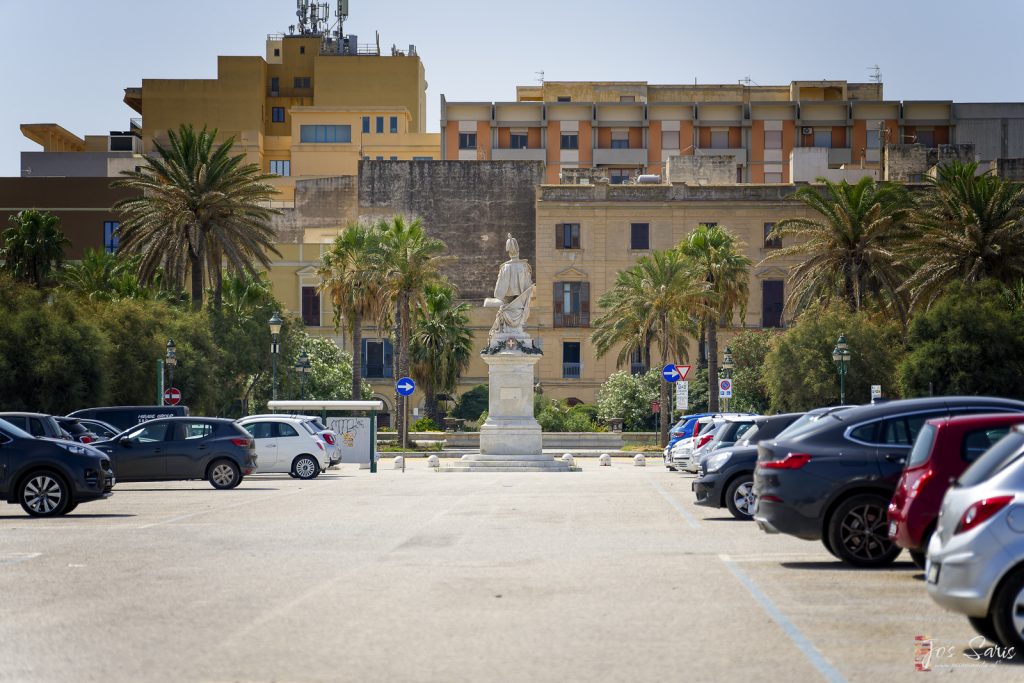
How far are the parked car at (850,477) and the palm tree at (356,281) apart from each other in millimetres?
54213

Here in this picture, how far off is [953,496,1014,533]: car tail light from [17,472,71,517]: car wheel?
51.7ft

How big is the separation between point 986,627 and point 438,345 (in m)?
66.2

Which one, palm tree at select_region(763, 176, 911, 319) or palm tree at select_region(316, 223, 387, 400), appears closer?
palm tree at select_region(763, 176, 911, 319)

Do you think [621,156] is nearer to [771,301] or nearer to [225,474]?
[771,301]

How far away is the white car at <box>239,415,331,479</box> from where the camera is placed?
123 feet

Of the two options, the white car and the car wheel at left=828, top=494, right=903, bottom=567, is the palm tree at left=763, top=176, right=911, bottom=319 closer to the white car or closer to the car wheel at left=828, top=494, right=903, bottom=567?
the white car

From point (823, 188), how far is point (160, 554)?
75065mm

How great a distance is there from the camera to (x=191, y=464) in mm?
31656

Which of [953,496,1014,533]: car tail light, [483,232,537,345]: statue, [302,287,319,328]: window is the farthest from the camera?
[302,287,319,328]: window

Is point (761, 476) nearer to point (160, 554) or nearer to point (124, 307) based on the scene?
point (160, 554)

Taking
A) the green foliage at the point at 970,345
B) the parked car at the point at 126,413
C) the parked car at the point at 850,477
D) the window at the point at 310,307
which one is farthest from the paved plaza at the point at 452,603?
the window at the point at 310,307

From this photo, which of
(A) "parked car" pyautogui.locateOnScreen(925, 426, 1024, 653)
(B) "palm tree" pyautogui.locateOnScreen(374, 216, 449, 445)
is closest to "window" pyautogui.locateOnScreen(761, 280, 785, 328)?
(B) "palm tree" pyautogui.locateOnScreen(374, 216, 449, 445)

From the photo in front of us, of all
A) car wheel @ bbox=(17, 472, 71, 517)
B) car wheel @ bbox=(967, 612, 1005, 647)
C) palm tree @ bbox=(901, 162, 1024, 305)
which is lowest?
car wheel @ bbox=(17, 472, 71, 517)

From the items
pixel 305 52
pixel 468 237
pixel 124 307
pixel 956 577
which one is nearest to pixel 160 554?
pixel 956 577
